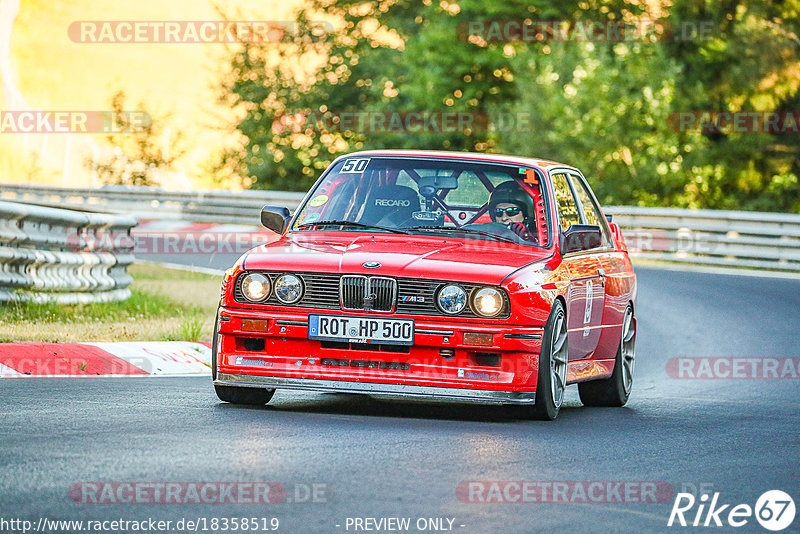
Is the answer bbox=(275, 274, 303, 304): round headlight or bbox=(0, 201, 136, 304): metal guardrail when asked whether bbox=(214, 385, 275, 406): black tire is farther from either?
bbox=(0, 201, 136, 304): metal guardrail

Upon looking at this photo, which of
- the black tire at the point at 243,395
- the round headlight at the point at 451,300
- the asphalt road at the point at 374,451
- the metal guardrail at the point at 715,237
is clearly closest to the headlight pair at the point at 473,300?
the round headlight at the point at 451,300

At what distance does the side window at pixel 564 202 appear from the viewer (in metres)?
10.2

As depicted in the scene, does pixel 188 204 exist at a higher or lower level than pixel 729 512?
lower

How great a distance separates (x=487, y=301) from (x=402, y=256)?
58cm

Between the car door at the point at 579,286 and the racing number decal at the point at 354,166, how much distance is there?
4.14 feet

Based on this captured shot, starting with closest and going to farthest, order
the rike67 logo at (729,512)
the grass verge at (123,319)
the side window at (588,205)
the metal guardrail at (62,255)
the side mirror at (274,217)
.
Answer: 1. the rike67 logo at (729,512)
2. the side mirror at (274,217)
3. the side window at (588,205)
4. the grass verge at (123,319)
5. the metal guardrail at (62,255)

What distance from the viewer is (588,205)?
36.8 ft

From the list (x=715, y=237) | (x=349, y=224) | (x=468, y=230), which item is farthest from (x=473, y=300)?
(x=715, y=237)

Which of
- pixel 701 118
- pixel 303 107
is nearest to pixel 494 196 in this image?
pixel 701 118

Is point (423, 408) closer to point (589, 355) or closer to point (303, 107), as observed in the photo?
point (589, 355)

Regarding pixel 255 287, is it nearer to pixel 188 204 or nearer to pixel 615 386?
pixel 615 386

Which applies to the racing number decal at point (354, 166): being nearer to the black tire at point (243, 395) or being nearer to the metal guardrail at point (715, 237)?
the black tire at point (243, 395)

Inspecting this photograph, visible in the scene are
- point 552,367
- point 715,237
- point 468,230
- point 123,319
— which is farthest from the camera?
point 715,237

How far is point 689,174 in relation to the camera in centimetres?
3603
